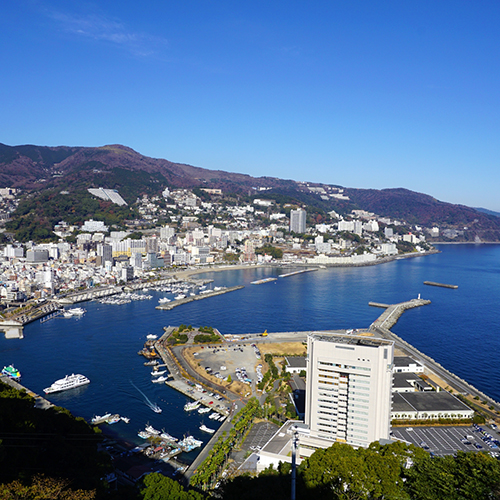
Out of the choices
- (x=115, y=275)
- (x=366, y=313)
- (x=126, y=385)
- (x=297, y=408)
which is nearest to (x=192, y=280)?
(x=115, y=275)

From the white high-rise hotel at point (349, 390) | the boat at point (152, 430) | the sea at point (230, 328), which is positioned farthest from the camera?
the sea at point (230, 328)

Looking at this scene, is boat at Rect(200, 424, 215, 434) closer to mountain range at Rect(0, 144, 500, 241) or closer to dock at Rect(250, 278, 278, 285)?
dock at Rect(250, 278, 278, 285)

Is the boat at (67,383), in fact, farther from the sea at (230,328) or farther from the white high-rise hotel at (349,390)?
the white high-rise hotel at (349,390)

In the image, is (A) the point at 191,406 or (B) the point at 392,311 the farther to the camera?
(B) the point at 392,311

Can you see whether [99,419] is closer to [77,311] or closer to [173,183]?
[77,311]

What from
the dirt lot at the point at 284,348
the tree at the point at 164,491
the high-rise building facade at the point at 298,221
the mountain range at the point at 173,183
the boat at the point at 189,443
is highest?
the mountain range at the point at 173,183

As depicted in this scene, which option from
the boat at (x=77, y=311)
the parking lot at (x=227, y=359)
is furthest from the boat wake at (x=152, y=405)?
the boat at (x=77, y=311)

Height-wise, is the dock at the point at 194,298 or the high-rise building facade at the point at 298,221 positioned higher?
the high-rise building facade at the point at 298,221

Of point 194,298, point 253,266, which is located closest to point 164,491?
point 194,298
